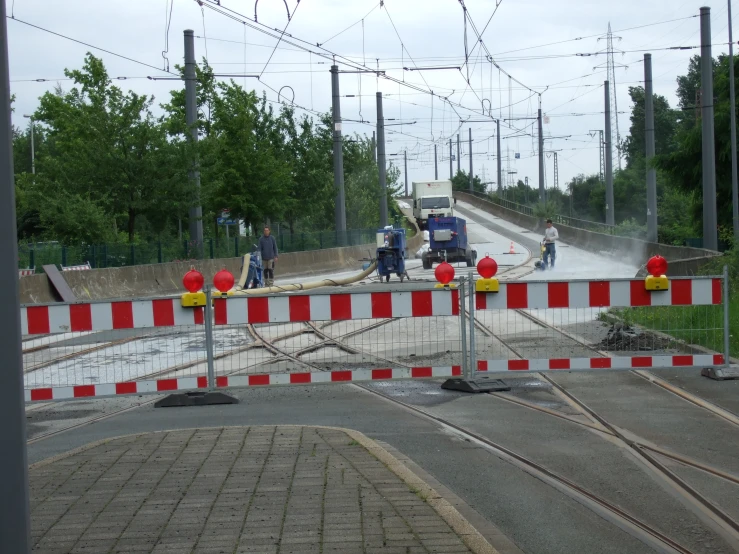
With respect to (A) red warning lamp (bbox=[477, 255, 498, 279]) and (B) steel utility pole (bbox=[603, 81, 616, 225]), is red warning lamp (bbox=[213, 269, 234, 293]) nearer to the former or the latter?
(A) red warning lamp (bbox=[477, 255, 498, 279])

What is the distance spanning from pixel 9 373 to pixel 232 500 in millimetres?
3021

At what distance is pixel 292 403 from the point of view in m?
9.38

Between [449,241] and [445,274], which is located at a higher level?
[449,241]

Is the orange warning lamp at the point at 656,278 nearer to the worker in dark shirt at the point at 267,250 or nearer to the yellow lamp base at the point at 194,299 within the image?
the yellow lamp base at the point at 194,299

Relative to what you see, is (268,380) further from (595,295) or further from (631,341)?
(631,341)

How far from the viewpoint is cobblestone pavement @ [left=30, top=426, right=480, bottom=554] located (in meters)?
4.89

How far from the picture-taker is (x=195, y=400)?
9.39 m

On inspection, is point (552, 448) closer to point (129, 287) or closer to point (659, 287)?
point (659, 287)

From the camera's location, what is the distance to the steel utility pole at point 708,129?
2620 centimetres

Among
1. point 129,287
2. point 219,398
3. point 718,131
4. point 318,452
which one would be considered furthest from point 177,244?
point 318,452

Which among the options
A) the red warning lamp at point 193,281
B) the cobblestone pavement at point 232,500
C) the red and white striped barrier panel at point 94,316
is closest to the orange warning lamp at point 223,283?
the red warning lamp at point 193,281

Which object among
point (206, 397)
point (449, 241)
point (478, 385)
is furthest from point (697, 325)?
point (449, 241)

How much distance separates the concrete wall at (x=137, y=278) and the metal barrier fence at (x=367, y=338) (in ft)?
29.3

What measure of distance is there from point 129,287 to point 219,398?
67.2 ft
